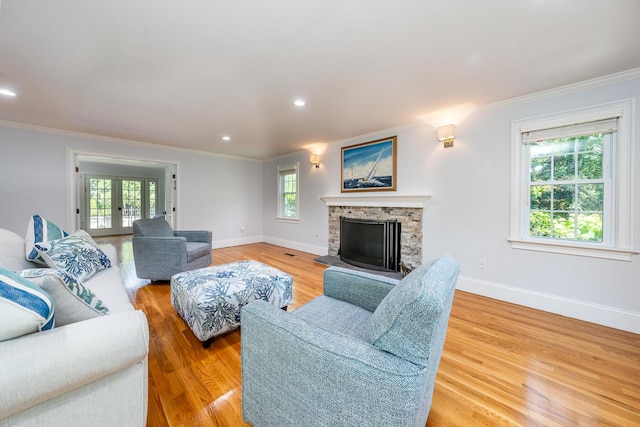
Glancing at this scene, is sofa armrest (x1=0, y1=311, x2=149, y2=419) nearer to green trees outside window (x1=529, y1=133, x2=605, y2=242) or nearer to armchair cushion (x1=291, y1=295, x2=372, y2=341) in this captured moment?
armchair cushion (x1=291, y1=295, x2=372, y2=341)

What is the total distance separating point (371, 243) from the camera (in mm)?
3916

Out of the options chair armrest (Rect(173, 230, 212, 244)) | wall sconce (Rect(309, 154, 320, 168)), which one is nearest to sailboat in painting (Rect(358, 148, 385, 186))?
wall sconce (Rect(309, 154, 320, 168))

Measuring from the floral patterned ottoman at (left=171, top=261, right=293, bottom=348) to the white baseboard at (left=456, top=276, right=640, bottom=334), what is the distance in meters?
2.32

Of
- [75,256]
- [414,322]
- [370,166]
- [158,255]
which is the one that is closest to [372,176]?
[370,166]

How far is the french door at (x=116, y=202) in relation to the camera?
7.44m

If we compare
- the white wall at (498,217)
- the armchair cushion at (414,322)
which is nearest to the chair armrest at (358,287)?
the armchair cushion at (414,322)

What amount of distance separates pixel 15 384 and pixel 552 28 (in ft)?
10.1

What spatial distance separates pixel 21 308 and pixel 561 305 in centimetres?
382

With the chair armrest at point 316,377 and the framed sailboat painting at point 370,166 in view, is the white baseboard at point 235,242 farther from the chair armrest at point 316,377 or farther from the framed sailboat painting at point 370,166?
the chair armrest at point 316,377

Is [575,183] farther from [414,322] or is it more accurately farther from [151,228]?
[151,228]

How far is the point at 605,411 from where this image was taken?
1.37 meters

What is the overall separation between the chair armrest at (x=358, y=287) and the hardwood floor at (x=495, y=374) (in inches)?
25.5

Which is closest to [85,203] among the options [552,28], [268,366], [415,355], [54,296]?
[54,296]

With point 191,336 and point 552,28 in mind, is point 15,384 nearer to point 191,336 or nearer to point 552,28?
point 191,336
